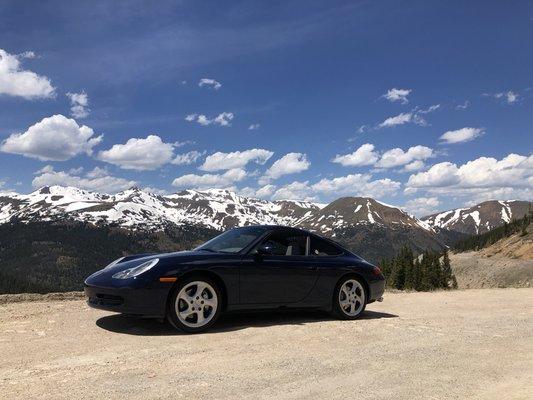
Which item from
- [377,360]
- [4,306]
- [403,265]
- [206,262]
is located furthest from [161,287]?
[403,265]

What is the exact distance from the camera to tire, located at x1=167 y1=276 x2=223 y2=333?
6824 mm

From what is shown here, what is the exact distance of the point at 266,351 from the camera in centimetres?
596

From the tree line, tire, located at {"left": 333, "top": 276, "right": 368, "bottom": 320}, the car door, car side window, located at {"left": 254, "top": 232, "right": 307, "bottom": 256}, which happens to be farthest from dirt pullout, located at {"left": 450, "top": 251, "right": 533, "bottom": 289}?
the car door

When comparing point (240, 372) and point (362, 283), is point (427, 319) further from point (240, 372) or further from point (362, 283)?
point (240, 372)

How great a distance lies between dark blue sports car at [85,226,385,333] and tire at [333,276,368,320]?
2 cm

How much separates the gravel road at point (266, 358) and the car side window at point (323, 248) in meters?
1.14

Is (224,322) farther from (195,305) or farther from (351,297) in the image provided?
(351,297)

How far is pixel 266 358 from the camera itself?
563cm

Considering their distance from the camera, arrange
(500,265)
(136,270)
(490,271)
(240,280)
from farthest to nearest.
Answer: (500,265)
(490,271)
(240,280)
(136,270)

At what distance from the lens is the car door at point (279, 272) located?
7430 mm

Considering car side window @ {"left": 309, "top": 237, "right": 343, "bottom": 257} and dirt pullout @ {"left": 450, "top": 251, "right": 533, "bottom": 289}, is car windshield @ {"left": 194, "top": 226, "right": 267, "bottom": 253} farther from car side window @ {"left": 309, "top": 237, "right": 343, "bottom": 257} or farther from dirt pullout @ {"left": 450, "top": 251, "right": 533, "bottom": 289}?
dirt pullout @ {"left": 450, "top": 251, "right": 533, "bottom": 289}

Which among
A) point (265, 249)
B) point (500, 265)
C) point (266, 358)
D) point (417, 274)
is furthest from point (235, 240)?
point (500, 265)

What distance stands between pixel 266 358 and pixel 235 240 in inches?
110

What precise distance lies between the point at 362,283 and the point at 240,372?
4316mm
